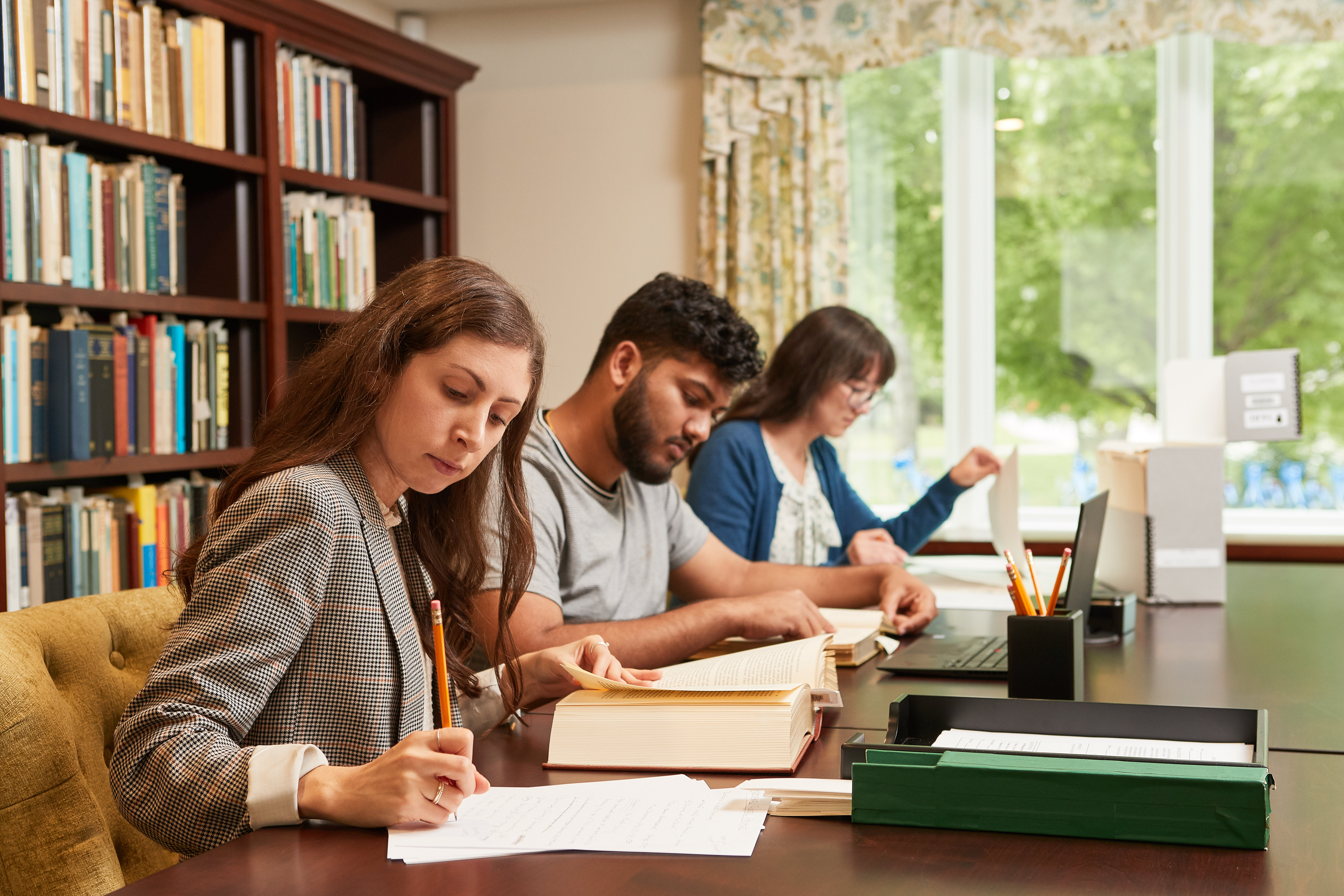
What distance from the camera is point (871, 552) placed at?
2.41 meters

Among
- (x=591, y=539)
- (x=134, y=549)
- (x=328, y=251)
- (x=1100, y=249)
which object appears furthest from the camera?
(x=1100, y=249)

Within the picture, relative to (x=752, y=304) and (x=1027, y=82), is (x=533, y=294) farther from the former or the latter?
(x=1027, y=82)

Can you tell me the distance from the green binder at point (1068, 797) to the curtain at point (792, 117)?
3.01 meters

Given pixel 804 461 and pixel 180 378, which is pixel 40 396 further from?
pixel 804 461

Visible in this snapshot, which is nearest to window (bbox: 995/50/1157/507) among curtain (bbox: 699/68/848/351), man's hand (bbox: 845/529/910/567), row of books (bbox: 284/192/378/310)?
curtain (bbox: 699/68/848/351)

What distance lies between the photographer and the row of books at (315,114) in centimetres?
317

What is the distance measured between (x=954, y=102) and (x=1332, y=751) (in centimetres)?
319

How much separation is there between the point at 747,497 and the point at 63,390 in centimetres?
151

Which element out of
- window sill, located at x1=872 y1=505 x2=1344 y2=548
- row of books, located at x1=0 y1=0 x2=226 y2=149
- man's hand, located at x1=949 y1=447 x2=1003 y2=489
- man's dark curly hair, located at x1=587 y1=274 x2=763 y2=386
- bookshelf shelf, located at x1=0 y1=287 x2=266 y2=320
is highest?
row of books, located at x1=0 y1=0 x2=226 y2=149

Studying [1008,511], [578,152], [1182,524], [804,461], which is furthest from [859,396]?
[578,152]

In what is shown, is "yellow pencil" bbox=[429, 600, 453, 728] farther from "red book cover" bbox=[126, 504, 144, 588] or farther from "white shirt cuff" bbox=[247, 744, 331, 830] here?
"red book cover" bbox=[126, 504, 144, 588]

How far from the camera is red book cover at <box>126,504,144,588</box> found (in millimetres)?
2729

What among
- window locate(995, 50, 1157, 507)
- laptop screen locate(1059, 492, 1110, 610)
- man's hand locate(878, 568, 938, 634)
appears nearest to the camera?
laptop screen locate(1059, 492, 1110, 610)

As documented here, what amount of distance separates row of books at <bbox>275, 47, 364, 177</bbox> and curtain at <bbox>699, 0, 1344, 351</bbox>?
117 cm
